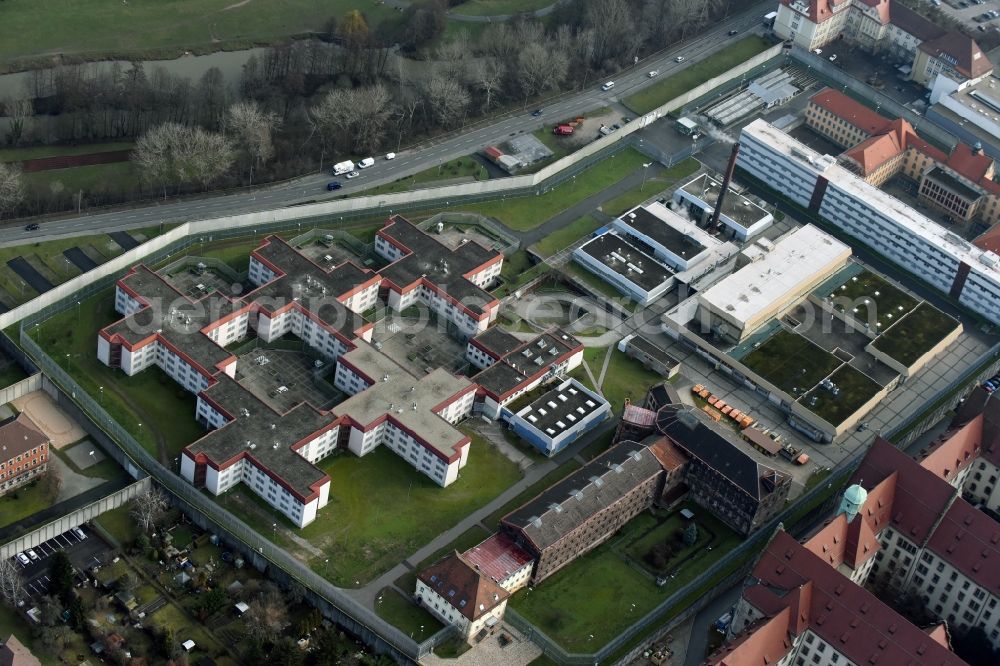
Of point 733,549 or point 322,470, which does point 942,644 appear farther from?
point 322,470

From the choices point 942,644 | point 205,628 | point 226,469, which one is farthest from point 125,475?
point 942,644

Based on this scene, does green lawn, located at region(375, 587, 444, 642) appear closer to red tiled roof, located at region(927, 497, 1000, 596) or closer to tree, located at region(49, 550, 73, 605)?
tree, located at region(49, 550, 73, 605)

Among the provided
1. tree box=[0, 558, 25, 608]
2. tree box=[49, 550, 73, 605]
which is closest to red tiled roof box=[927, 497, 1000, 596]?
tree box=[49, 550, 73, 605]

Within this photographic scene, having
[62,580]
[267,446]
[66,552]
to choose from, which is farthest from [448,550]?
[62,580]

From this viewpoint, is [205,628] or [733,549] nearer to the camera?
[205,628]

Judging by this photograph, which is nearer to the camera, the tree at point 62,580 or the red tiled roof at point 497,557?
the tree at point 62,580

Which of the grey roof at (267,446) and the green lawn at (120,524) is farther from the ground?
the grey roof at (267,446)

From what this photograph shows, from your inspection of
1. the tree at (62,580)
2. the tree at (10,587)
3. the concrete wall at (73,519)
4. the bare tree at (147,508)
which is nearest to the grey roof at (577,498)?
the bare tree at (147,508)

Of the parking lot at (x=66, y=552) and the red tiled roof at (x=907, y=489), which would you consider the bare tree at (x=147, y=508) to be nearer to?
the parking lot at (x=66, y=552)
